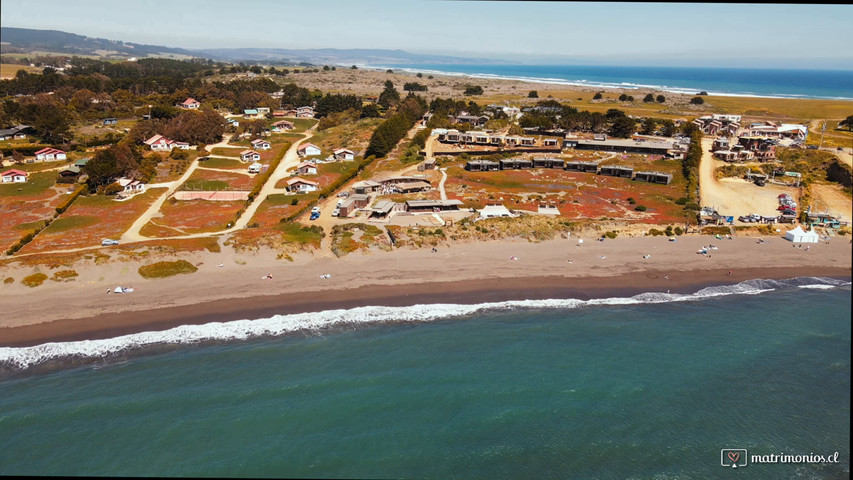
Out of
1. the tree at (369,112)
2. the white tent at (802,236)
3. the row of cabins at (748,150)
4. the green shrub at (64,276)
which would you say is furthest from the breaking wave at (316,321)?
the tree at (369,112)

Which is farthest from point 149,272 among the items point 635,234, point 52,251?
point 635,234

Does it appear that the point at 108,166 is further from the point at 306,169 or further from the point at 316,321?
the point at 316,321

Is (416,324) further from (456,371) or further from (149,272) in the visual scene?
(149,272)

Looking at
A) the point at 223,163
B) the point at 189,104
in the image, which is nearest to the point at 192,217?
the point at 223,163

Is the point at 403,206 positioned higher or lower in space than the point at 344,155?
lower

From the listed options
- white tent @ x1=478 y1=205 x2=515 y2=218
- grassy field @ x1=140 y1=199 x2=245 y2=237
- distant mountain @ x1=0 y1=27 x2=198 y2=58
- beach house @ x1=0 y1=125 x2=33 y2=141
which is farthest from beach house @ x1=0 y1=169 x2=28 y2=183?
white tent @ x1=478 y1=205 x2=515 y2=218
